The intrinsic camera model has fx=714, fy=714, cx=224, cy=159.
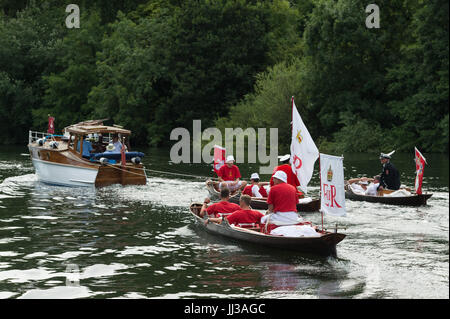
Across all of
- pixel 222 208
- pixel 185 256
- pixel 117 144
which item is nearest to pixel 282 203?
pixel 185 256

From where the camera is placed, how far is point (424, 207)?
22016mm

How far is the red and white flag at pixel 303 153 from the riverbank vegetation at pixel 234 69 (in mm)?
23488

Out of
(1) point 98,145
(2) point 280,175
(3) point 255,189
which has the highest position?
(1) point 98,145

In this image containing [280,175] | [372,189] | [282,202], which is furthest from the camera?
[372,189]

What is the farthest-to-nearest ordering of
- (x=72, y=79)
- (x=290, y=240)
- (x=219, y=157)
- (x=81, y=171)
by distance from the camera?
(x=72, y=79)
(x=81, y=171)
(x=219, y=157)
(x=290, y=240)

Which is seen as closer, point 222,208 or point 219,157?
point 222,208

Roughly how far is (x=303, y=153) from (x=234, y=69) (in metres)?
41.8

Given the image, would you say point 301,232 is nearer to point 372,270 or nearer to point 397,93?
point 372,270

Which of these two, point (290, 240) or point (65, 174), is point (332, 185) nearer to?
point (290, 240)

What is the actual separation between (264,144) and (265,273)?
3719 cm

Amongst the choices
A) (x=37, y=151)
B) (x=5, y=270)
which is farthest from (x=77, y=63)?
(x=5, y=270)

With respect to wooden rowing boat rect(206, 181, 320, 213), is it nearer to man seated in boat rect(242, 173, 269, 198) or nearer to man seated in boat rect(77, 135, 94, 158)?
man seated in boat rect(242, 173, 269, 198)

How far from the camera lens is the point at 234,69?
5784cm

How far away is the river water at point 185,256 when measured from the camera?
12.4 metres
